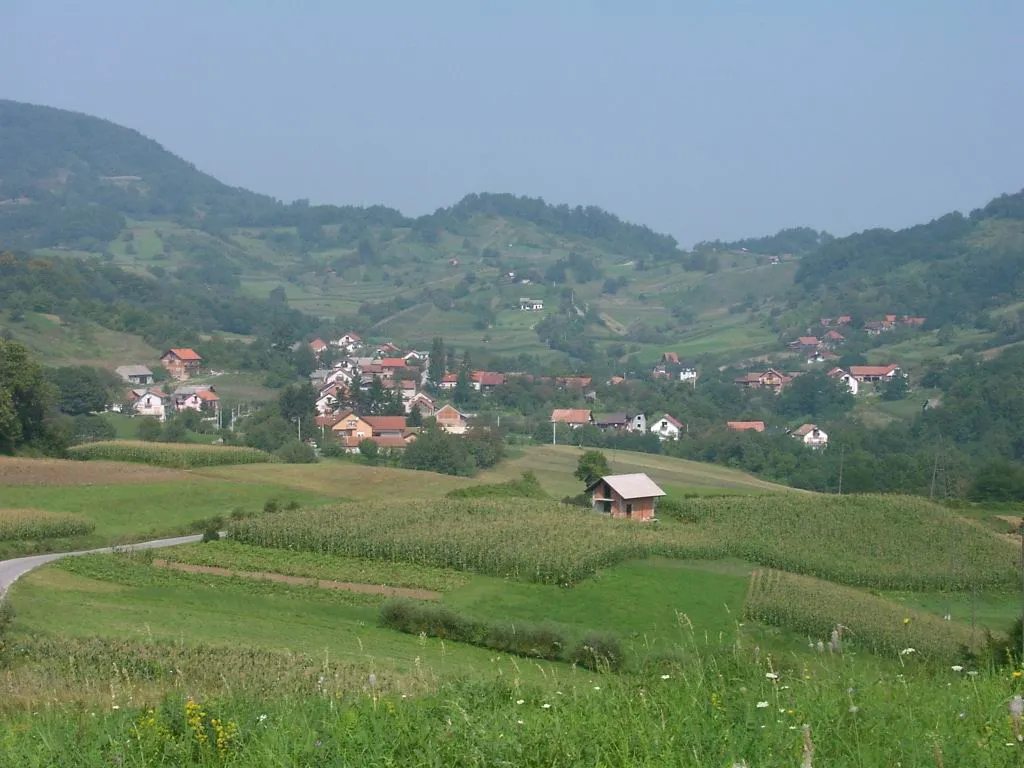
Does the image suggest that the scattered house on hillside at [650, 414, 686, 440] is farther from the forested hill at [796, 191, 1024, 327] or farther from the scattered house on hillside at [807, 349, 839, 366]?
the forested hill at [796, 191, 1024, 327]

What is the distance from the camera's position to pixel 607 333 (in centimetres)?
16212

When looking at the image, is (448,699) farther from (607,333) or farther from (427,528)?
(607,333)

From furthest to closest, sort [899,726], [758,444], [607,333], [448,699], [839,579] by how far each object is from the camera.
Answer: [607,333] → [758,444] → [839,579] → [448,699] → [899,726]

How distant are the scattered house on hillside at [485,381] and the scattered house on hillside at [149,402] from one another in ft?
92.3

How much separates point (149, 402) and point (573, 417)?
29307 millimetres

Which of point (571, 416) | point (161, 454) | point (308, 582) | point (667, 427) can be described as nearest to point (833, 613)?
point (308, 582)

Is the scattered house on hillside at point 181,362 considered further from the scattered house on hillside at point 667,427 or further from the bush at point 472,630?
the bush at point 472,630

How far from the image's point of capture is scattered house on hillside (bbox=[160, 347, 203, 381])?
98.8m

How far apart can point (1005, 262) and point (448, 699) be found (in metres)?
154

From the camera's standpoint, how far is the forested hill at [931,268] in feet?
468

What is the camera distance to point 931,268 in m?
158

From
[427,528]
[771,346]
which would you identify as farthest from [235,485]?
[771,346]

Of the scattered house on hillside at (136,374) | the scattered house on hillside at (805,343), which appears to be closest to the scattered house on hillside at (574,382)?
the scattered house on hillside at (136,374)

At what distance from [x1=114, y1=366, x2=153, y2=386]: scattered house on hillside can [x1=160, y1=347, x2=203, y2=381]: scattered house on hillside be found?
400cm
